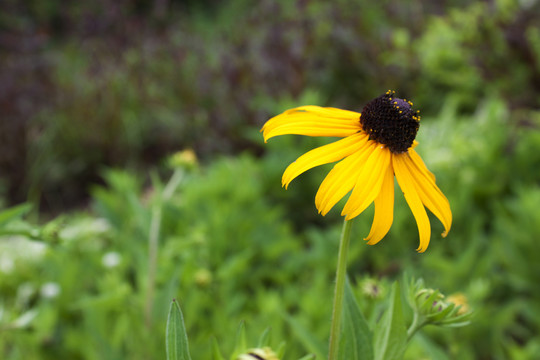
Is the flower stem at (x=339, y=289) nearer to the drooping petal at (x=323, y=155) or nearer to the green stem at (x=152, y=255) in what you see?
the drooping petal at (x=323, y=155)

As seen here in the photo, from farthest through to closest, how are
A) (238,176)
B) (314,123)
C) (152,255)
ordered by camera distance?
1. (238,176)
2. (152,255)
3. (314,123)

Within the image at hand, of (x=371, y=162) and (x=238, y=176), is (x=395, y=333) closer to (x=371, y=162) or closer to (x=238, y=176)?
(x=371, y=162)

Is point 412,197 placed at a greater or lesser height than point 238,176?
lesser

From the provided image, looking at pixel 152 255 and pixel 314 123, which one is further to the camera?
pixel 152 255

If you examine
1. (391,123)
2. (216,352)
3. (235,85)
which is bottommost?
(216,352)

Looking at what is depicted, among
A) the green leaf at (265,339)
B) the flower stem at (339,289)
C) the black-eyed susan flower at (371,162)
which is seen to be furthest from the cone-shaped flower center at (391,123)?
the green leaf at (265,339)

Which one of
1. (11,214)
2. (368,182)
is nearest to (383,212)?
(368,182)
